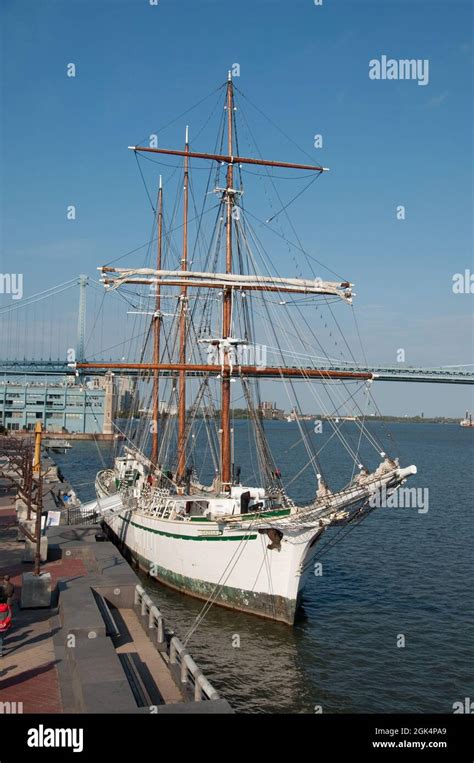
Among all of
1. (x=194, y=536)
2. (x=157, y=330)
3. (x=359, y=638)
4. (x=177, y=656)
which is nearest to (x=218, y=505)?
(x=194, y=536)

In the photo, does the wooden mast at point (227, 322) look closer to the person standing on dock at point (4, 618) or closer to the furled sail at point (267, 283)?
the furled sail at point (267, 283)

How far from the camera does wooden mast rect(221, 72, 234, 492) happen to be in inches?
1062

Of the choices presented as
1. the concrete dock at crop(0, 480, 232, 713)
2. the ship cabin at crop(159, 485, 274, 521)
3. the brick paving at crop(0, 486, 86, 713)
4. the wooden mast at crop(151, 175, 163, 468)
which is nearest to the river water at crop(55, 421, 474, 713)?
the ship cabin at crop(159, 485, 274, 521)

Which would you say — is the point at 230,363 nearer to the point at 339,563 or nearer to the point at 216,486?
the point at 216,486

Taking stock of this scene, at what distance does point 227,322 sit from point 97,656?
1877cm

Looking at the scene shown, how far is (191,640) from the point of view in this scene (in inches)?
807

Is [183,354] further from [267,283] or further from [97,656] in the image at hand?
[97,656]

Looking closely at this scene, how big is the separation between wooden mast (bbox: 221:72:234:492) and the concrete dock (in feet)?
28.3

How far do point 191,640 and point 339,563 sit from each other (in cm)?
1174

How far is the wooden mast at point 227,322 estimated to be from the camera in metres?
27.0

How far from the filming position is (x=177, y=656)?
523 inches

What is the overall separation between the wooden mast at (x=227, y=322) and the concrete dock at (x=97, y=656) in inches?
339

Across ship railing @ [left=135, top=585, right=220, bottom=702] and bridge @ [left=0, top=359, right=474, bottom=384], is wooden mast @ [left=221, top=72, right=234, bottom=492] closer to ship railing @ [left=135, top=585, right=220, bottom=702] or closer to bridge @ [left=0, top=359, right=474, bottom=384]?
ship railing @ [left=135, top=585, right=220, bottom=702]
